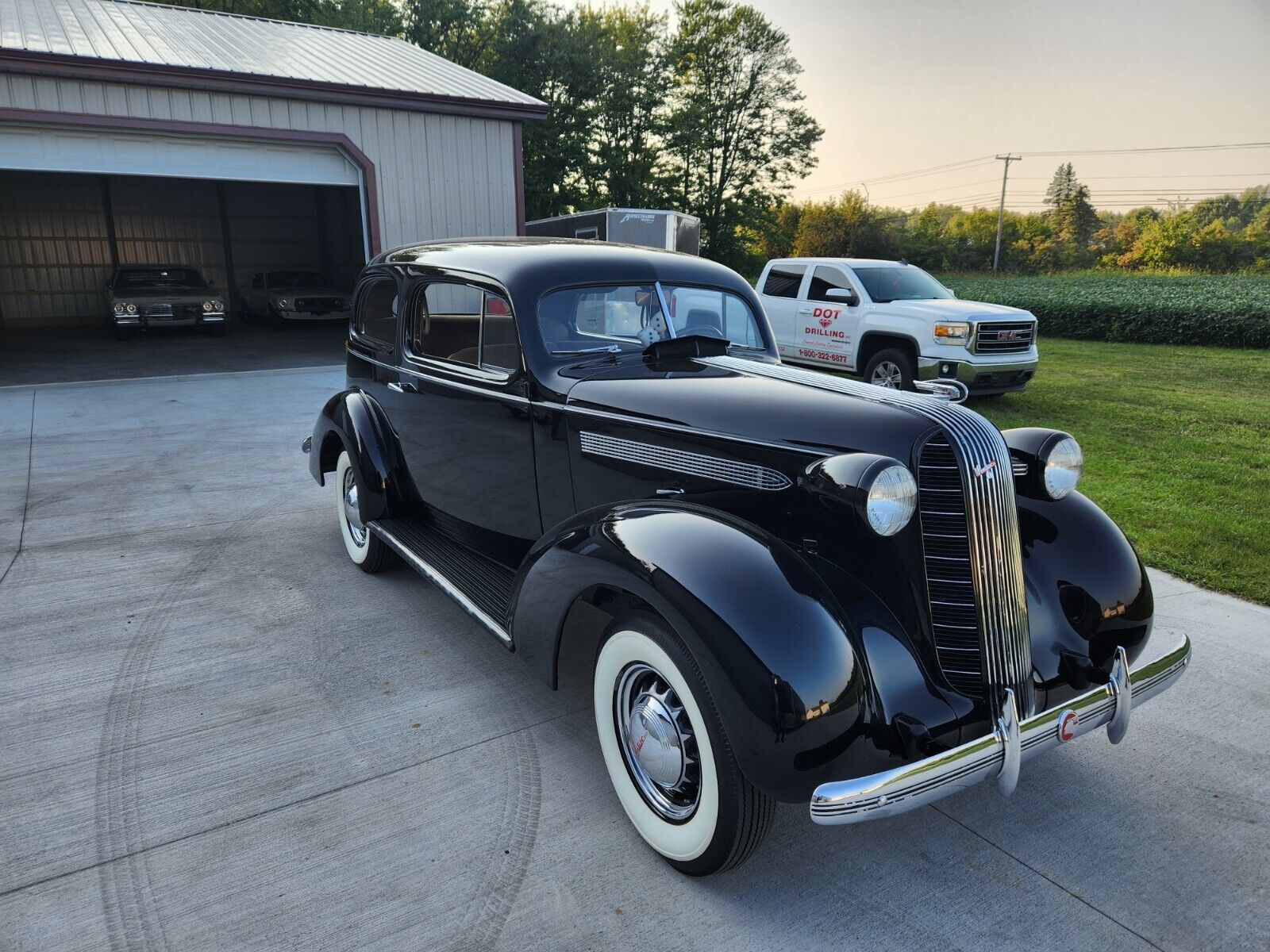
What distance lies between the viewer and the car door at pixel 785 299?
11.4m

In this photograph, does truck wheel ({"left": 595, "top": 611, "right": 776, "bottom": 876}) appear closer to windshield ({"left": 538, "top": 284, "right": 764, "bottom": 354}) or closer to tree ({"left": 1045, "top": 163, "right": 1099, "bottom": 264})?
windshield ({"left": 538, "top": 284, "right": 764, "bottom": 354})

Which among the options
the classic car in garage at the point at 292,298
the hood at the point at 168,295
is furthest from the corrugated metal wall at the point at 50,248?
the hood at the point at 168,295

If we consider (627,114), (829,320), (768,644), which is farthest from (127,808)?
(627,114)

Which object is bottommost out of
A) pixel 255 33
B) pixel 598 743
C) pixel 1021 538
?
pixel 598 743

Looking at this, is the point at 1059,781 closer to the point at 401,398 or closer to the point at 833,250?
the point at 401,398

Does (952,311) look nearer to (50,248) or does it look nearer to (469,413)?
(469,413)

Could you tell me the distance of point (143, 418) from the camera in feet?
29.6

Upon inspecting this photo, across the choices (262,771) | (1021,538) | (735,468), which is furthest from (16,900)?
(1021,538)

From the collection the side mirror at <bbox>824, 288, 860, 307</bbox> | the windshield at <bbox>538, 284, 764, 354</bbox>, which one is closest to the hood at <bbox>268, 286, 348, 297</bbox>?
the side mirror at <bbox>824, 288, 860, 307</bbox>

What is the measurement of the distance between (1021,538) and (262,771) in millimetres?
2907

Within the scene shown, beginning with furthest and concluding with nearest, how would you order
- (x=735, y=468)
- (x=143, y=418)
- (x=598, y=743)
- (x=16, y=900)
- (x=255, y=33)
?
(x=255, y=33) → (x=143, y=418) → (x=598, y=743) → (x=735, y=468) → (x=16, y=900)

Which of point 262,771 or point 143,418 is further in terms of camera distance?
point 143,418

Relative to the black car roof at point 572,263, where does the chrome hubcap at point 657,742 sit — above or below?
below

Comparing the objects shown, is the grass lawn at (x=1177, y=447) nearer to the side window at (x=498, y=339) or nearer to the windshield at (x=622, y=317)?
the windshield at (x=622, y=317)
